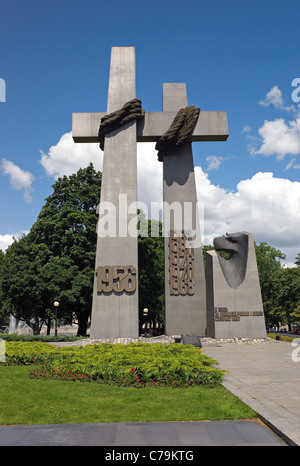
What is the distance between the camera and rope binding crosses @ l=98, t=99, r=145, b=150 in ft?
80.9

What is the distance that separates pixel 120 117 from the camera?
24.8 meters

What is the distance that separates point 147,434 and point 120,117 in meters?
22.2

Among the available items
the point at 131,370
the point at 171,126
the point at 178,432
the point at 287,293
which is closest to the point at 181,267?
the point at 171,126

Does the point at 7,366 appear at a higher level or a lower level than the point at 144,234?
lower

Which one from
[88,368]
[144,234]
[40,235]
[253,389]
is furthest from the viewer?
[144,234]

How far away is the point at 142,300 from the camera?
3528 centimetres

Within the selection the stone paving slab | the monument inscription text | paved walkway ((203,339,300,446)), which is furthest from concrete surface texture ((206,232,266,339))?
the stone paving slab

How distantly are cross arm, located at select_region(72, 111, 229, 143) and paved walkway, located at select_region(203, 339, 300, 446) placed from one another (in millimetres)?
16063

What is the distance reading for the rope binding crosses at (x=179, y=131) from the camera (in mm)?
25094

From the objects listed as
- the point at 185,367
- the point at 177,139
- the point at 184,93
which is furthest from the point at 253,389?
the point at 184,93

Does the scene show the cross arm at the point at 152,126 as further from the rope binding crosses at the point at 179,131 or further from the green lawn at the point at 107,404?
the green lawn at the point at 107,404
